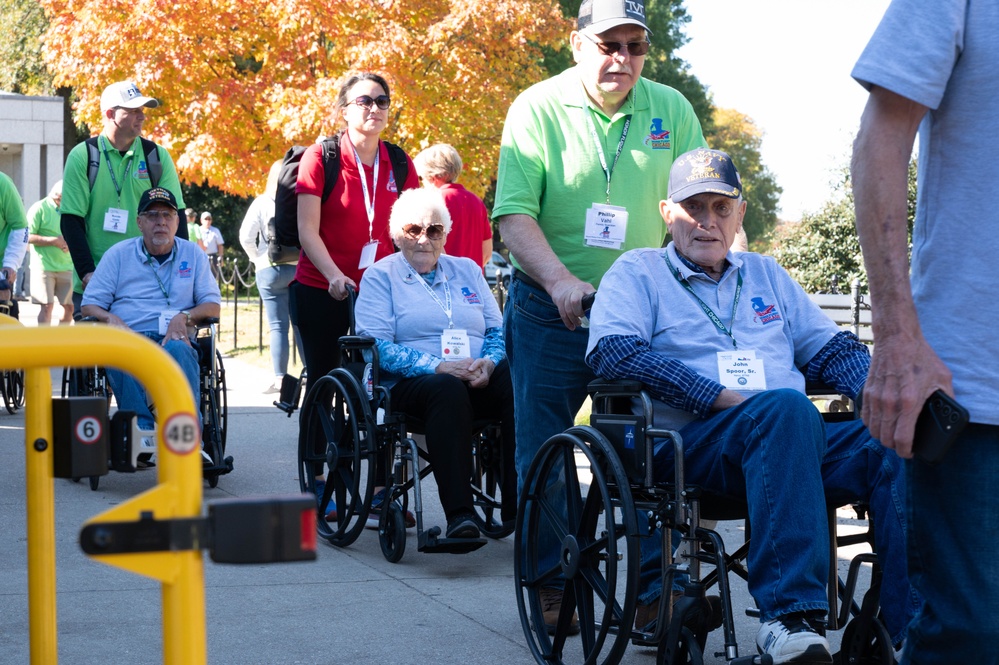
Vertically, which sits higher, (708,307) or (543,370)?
(708,307)

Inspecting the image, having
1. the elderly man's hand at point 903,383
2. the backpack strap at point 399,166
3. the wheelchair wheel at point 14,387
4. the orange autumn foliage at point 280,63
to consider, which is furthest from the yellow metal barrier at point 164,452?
the orange autumn foliage at point 280,63

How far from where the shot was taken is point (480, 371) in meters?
5.61

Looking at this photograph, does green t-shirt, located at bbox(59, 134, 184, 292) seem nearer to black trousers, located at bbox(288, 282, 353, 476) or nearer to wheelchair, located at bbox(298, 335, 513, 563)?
black trousers, located at bbox(288, 282, 353, 476)

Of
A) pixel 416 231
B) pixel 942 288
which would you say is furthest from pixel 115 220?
pixel 942 288

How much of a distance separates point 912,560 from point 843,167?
18.0m

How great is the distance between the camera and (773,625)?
3.28 metres

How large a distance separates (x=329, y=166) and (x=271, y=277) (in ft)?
10.7

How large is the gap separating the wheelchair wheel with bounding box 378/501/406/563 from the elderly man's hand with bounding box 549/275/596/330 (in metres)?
1.56

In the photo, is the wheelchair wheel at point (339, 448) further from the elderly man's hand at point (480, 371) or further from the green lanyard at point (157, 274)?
the green lanyard at point (157, 274)

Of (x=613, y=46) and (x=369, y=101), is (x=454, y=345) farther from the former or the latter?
(x=613, y=46)

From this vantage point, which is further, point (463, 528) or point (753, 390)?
point (463, 528)

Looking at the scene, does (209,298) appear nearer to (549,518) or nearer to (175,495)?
(549,518)

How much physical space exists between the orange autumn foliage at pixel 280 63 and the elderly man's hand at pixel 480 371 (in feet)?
32.3

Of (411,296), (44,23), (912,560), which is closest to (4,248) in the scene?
(411,296)
